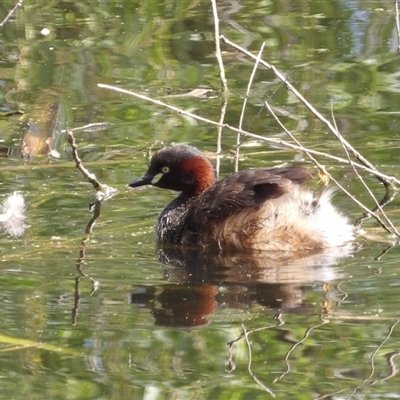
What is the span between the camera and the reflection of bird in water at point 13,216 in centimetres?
706

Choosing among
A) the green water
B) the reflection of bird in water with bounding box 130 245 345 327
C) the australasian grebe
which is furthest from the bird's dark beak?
the reflection of bird in water with bounding box 130 245 345 327

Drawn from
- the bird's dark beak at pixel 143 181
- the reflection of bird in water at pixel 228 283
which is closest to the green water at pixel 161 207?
the reflection of bird in water at pixel 228 283

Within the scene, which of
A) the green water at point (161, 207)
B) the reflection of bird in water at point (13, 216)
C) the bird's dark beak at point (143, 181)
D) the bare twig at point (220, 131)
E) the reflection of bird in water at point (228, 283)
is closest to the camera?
the green water at point (161, 207)

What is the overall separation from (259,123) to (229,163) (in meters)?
0.96

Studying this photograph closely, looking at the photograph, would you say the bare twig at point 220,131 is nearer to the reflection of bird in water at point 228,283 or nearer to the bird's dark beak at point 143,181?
the bird's dark beak at point 143,181

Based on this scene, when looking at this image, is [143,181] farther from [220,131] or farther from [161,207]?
[220,131]

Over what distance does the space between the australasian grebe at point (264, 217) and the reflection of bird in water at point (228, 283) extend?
101 mm

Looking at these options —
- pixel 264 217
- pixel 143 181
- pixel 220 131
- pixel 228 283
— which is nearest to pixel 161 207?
pixel 143 181

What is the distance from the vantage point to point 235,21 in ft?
41.1

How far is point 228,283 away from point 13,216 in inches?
65.5

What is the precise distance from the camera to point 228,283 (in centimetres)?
616

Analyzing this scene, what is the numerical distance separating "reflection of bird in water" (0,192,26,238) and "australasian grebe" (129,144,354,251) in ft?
2.67

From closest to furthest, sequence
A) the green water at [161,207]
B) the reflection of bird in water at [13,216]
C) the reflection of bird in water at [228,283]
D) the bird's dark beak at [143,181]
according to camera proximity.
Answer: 1. the green water at [161,207]
2. the reflection of bird in water at [228,283]
3. the reflection of bird in water at [13,216]
4. the bird's dark beak at [143,181]

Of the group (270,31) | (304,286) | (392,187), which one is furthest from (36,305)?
(270,31)
